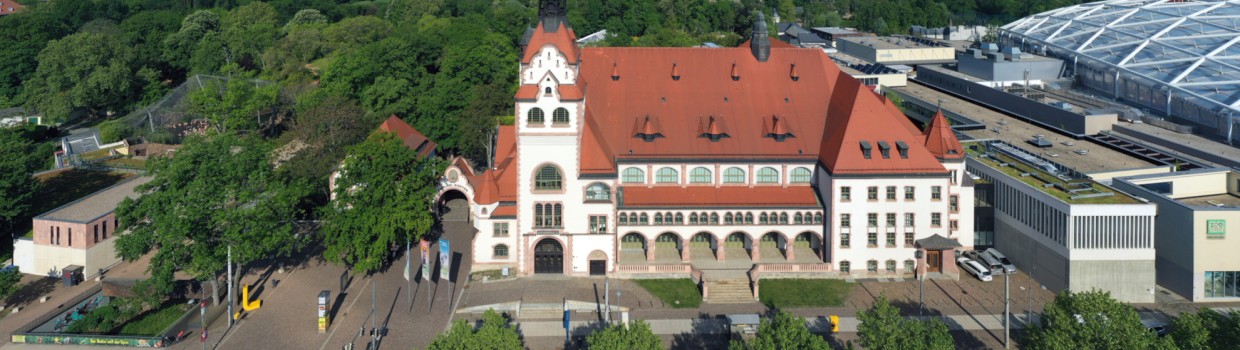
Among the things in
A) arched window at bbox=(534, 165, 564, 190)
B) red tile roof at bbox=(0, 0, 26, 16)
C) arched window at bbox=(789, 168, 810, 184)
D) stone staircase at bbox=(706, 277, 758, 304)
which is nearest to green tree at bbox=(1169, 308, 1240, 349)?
stone staircase at bbox=(706, 277, 758, 304)

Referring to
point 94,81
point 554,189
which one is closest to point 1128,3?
point 554,189

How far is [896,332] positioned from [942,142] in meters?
26.6

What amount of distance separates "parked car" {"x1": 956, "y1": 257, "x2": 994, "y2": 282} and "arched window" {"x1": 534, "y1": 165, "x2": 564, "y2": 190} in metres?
28.1

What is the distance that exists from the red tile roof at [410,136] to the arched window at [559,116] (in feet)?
79.4

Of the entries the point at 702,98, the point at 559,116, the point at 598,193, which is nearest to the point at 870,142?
the point at 702,98

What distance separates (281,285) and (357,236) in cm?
724

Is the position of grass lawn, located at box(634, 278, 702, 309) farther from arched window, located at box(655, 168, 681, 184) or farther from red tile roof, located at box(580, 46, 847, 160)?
red tile roof, located at box(580, 46, 847, 160)

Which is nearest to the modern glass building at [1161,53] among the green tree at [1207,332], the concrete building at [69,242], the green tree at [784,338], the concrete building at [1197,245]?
the concrete building at [1197,245]

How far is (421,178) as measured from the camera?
64125mm

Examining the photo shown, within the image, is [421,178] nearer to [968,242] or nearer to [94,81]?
[968,242]

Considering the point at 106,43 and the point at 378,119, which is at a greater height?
the point at 106,43

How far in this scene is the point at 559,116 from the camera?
2408 inches

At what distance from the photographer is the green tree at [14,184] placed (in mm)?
68438

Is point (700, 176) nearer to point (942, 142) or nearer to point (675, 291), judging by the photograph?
point (675, 291)
